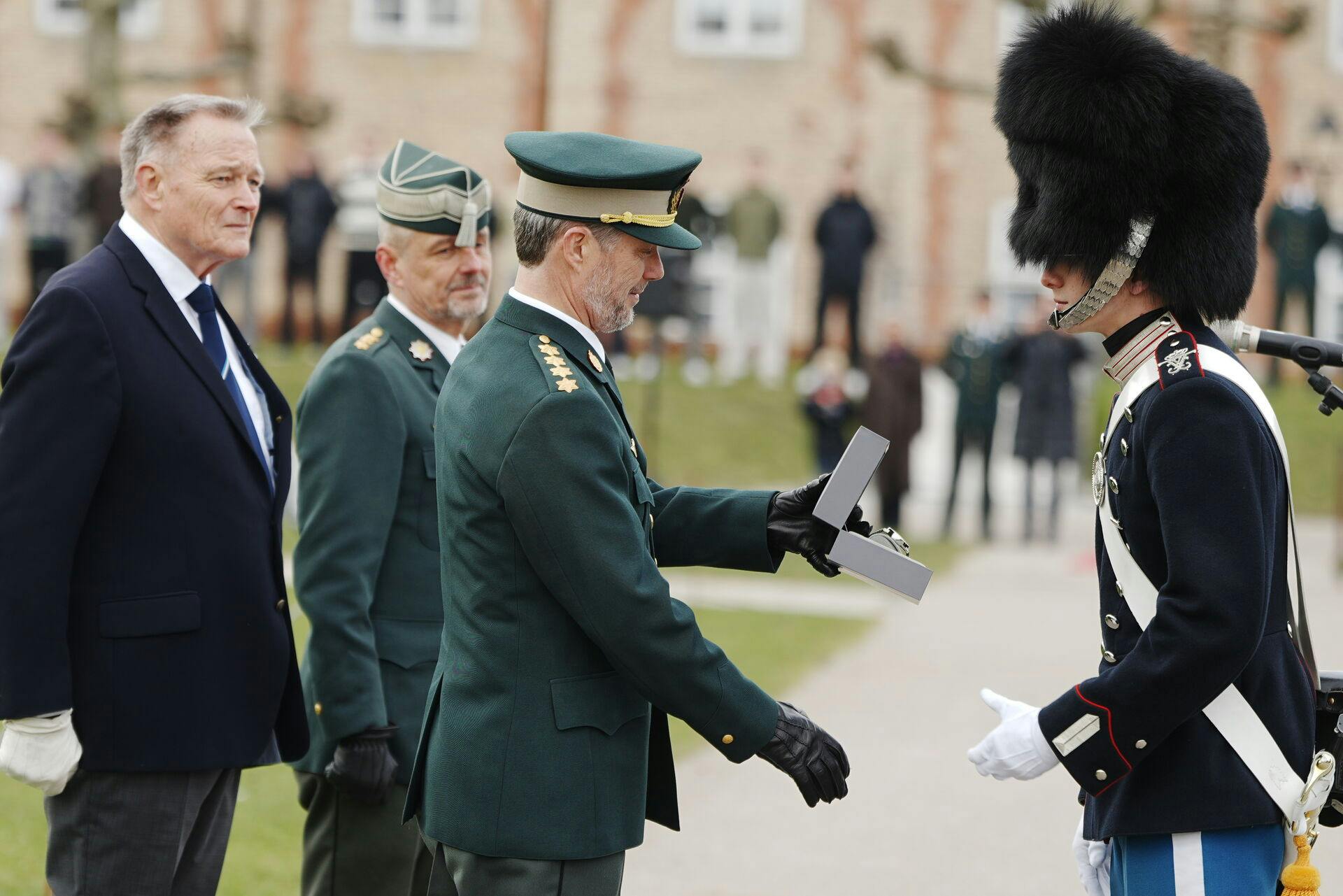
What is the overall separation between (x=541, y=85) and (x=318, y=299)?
1267 cm

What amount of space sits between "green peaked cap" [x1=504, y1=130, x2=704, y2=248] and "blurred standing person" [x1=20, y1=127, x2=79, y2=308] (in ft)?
51.9

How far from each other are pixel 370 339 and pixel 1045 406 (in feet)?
38.2

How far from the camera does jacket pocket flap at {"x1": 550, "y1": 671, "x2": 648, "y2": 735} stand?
9.62 ft

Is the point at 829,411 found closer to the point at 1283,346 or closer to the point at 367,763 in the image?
the point at 367,763

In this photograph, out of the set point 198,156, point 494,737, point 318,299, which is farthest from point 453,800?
point 318,299

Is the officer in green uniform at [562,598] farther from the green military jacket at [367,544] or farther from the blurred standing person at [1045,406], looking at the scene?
the blurred standing person at [1045,406]

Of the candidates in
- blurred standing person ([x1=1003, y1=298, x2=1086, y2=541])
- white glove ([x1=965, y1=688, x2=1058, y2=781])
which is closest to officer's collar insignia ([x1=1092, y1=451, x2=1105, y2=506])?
white glove ([x1=965, y1=688, x2=1058, y2=781])

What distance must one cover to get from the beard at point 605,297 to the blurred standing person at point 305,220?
52.1 ft

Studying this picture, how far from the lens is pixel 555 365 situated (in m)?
2.96

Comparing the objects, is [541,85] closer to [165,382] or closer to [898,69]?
[165,382]

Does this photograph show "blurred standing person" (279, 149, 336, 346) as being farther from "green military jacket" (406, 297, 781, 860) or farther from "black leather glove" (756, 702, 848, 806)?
"black leather glove" (756, 702, 848, 806)

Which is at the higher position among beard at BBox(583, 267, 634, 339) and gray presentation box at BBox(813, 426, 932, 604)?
beard at BBox(583, 267, 634, 339)

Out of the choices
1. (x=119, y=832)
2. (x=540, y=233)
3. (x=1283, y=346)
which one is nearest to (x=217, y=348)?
(x=540, y=233)

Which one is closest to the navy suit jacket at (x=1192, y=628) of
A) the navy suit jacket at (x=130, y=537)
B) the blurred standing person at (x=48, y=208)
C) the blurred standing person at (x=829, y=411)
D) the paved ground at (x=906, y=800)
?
the navy suit jacket at (x=130, y=537)
